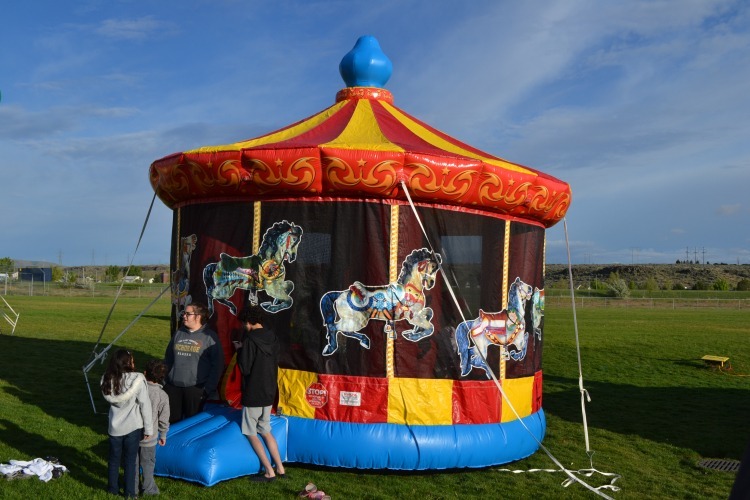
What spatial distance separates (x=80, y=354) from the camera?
1417 centimetres

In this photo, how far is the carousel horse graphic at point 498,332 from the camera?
6719 mm

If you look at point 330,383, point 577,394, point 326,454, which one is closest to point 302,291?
point 330,383

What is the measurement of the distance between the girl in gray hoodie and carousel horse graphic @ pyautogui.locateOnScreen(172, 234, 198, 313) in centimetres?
204

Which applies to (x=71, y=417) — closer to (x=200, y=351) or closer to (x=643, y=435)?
(x=200, y=351)

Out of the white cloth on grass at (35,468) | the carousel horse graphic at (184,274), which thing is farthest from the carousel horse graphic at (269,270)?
the white cloth on grass at (35,468)

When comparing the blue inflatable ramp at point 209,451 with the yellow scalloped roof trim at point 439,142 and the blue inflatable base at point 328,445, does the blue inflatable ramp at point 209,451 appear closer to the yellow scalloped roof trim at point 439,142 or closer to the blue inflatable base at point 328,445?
the blue inflatable base at point 328,445

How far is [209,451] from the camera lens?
18.6 feet

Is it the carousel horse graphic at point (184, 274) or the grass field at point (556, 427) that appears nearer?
the grass field at point (556, 427)

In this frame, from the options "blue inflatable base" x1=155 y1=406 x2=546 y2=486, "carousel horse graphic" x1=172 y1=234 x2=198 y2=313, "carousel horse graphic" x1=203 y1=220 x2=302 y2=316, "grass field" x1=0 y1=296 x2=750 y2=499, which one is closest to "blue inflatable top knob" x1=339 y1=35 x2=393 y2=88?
"carousel horse graphic" x1=203 y1=220 x2=302 y2=316

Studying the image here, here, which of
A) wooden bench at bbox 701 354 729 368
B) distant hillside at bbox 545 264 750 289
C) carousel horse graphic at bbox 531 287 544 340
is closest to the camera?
carousel horse graphic at bbox 531 287 544 340

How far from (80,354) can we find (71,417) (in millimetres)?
6445

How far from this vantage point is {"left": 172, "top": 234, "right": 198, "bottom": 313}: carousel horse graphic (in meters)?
7.12

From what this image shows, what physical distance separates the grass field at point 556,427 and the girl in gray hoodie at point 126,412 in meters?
0.38

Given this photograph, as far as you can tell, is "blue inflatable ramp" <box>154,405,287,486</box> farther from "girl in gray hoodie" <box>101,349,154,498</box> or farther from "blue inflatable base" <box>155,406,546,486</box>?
"girl in gray hoodie" <box>101,349,154,498</box>
